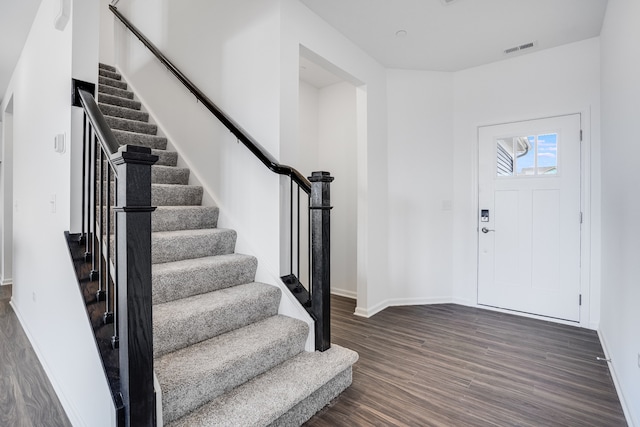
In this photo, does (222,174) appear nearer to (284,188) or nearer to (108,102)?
(284,188)

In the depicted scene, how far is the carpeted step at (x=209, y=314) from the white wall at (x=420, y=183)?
2.00 metres

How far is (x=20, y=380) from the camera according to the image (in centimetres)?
222

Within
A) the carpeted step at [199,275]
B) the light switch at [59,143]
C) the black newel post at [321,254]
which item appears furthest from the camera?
the black newel post at [321,254]

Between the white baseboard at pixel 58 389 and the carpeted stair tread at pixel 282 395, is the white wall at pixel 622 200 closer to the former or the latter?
the carpeted stair tread at pixel 282 395

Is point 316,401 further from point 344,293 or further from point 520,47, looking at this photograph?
point 520,47

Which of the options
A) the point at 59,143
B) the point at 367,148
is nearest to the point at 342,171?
the point at 367,148

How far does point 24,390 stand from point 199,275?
131cm

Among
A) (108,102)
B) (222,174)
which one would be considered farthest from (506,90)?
(108,102)

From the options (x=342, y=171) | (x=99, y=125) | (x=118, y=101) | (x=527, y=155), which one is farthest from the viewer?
(x=342, y=171)

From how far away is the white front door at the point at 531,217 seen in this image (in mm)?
3242

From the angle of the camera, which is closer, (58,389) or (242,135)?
(58,389)

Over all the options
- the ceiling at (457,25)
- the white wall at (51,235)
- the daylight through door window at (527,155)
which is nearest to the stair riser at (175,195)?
the white wall at (51,235)

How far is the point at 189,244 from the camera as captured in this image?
7.90 feet

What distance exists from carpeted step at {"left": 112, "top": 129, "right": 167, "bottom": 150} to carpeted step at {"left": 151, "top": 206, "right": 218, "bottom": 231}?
0.87 meters
